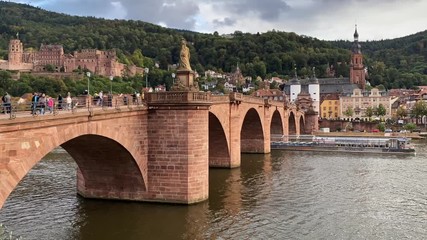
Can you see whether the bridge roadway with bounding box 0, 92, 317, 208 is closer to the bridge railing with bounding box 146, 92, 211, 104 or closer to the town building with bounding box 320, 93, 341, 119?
the bridge railing with bounding box 146, 92, 211, 104

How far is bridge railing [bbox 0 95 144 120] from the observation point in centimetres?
1738

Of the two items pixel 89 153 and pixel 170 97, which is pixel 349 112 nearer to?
pixel 170 97

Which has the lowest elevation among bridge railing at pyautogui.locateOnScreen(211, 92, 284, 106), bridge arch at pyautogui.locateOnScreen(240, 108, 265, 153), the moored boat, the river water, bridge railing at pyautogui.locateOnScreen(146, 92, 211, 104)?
the river water

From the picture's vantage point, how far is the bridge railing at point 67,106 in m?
17.4

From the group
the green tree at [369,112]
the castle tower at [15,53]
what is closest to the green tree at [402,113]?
the green tree at [369,112]

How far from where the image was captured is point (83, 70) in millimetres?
161500

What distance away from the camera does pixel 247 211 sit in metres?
26.8

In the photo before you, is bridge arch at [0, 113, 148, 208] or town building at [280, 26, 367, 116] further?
town building at [280, 26, 367, 116]

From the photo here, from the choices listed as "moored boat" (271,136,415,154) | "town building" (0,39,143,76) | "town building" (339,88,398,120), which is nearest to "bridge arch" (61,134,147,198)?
"moored boat" (271,136,415,154)

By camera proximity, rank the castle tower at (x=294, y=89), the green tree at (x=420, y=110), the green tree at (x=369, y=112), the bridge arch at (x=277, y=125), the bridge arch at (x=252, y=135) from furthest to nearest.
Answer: the castle tower at (x=294, y=89)
the green tree at (x=369, y=112)
the green tree at (x=420, y=110)
the bridge arch at (x=277, y=125)
the bridge arch at (x=252, y=135)

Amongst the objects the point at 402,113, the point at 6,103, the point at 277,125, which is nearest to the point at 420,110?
the point at 402,113

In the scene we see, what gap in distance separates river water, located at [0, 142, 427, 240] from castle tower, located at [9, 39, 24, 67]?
141 metres

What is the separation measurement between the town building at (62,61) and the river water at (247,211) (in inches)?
4959

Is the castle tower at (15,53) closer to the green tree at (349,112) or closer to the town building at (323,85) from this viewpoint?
the town building at (323,85)
